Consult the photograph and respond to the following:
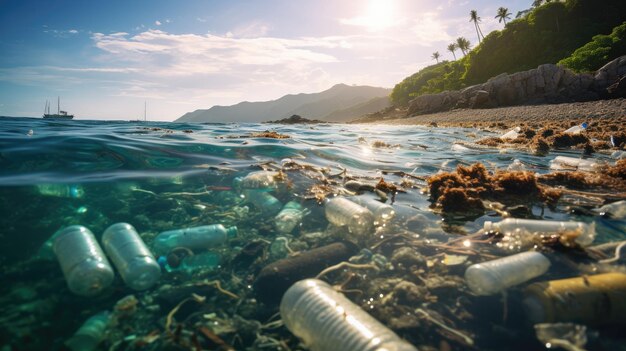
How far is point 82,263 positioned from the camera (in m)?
2.93

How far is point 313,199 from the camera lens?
505 cm

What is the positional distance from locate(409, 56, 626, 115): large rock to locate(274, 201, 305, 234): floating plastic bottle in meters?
32.3

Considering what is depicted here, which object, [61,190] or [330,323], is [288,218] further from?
[61,190]

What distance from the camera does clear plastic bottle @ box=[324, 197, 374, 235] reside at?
13.1ft

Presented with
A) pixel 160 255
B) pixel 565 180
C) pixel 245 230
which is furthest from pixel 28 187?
pixel 565 180

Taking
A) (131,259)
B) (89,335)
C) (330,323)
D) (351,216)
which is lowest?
(89,335)

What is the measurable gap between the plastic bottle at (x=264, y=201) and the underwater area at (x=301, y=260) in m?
0.04

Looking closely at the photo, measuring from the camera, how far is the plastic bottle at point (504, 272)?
2672 mm

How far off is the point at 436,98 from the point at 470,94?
19.4 ft

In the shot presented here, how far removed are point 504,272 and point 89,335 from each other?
3.37 metres

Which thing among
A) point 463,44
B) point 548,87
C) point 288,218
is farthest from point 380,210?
point 463,44

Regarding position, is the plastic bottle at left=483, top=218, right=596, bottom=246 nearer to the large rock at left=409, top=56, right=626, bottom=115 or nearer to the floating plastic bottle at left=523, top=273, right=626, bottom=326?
the floating plastic bottle at left=523, top=273, right=626, bottom=326

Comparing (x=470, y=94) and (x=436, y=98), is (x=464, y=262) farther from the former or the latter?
(x=436, y=98)

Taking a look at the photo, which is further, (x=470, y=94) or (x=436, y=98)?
(x=436, y=98)
